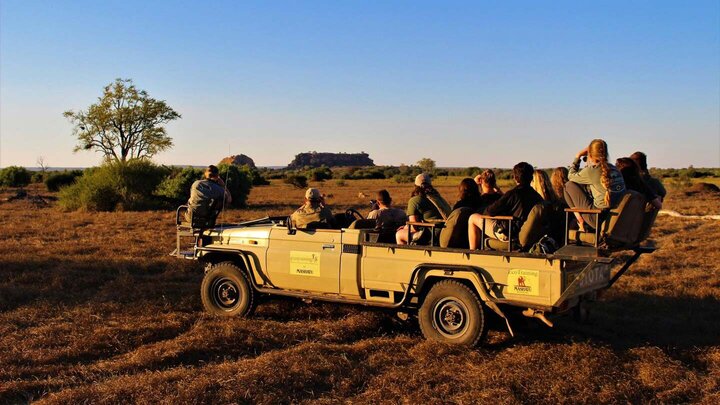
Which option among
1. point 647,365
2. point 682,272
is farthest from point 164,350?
point 682,272

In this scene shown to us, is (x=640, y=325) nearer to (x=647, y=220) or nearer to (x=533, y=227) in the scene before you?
(x=647, y=220)

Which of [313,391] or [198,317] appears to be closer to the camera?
[313,391]

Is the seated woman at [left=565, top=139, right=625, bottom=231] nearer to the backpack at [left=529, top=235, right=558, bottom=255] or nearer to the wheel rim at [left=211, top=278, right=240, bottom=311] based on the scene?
the backpack at [left=529, top=235, right=558, bottom=255]

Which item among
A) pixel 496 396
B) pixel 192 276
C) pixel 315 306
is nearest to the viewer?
pixel 496 396

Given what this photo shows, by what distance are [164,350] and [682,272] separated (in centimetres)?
874

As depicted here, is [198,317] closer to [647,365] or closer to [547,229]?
[547,229]

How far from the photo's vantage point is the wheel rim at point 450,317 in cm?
650

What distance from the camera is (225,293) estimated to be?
26.1 ft

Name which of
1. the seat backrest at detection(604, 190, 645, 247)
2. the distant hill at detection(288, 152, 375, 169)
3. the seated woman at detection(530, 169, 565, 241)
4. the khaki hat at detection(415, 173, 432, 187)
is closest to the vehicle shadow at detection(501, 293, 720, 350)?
the seated woman at detection(530, 169, 565, 241)

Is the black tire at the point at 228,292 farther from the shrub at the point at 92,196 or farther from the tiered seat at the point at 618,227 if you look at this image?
the shrub at the point at 92,196

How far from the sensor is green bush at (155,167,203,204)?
89.4ft

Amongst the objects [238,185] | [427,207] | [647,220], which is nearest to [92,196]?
[238,185]

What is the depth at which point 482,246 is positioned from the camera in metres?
6.43

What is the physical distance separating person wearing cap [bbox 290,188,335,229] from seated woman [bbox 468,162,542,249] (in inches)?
75.3
